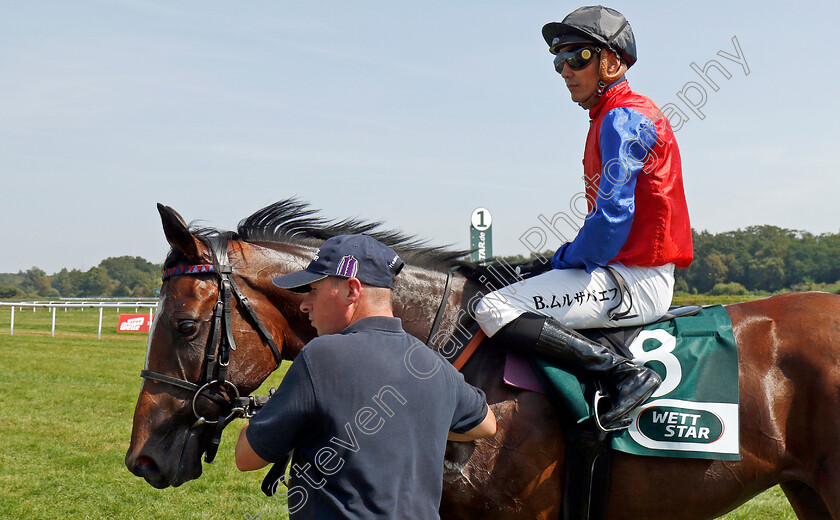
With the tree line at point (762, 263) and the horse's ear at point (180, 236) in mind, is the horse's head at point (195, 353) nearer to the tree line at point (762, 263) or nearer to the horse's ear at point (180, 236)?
the horse's ear at point (180, 236)

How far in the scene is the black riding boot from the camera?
2.49 metres

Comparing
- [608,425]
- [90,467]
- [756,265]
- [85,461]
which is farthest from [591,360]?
[756,265]

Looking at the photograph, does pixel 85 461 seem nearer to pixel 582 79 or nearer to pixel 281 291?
pixel 281 291

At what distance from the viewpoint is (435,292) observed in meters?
2.91

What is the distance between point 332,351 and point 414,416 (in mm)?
292

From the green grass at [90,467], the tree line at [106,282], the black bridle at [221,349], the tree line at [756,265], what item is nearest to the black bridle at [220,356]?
the black bridle at [221,349]

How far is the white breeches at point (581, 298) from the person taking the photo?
8.63ft

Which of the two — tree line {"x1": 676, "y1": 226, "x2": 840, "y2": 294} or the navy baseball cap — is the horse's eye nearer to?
the navy baseball cap

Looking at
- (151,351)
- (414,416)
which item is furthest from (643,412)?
(151,351)

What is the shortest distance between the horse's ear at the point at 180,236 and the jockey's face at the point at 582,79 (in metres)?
1.82

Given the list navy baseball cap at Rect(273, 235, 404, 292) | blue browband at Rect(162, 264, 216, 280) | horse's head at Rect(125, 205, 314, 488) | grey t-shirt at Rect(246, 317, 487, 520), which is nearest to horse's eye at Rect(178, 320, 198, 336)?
horse's head at Rect(125, 205, 314, 488)

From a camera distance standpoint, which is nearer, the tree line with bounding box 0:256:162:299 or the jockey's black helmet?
the jockey's black helmet

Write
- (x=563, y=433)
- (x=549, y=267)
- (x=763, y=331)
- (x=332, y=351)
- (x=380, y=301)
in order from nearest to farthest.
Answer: (x=332, y=351) → (x=380, y=301) → (x=563, y=433) → (x=763, y=331) → (x=549, y=267)

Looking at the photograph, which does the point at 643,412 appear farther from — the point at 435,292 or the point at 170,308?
the point at 170,308
